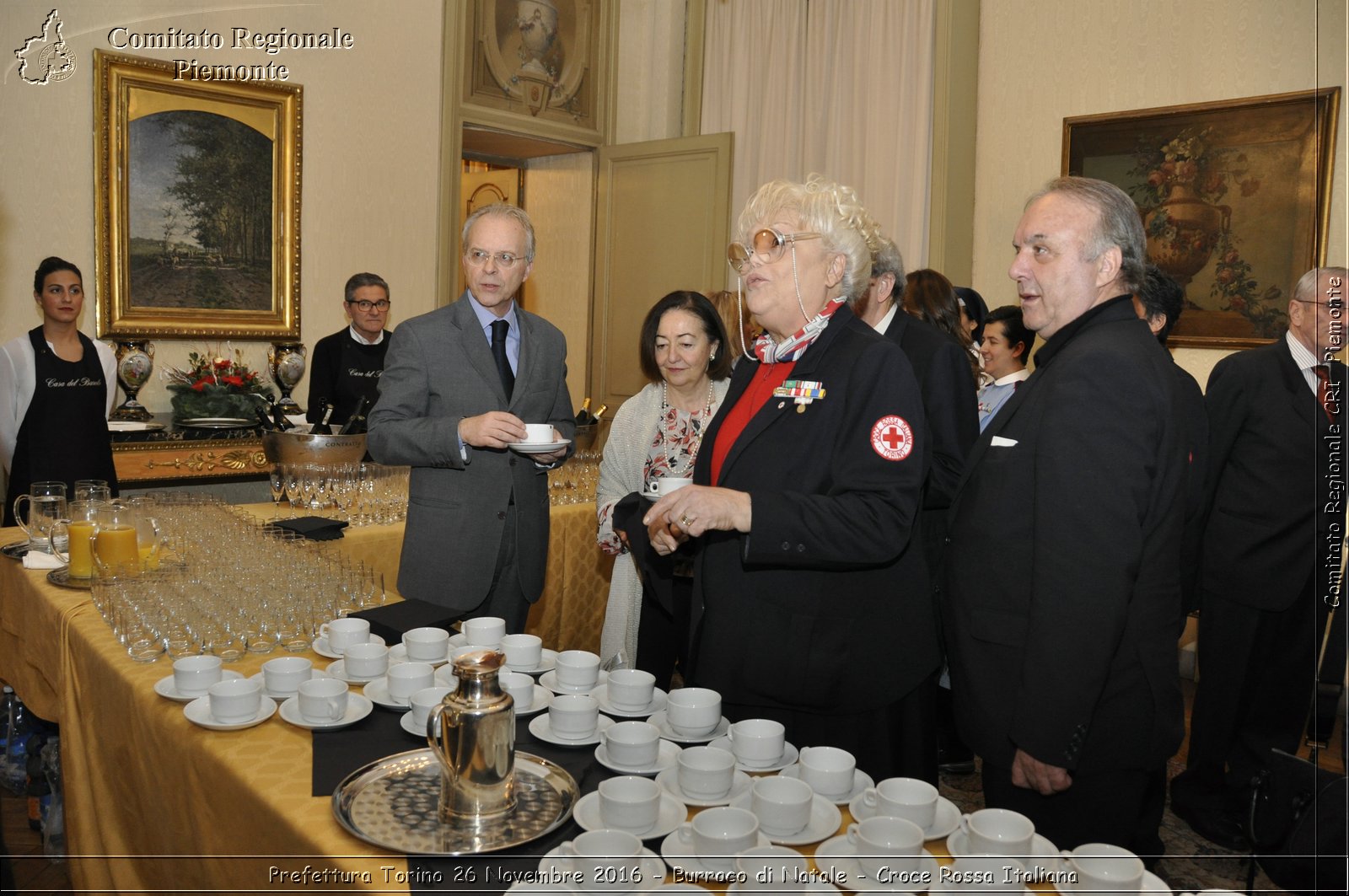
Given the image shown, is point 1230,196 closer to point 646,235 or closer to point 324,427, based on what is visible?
point 646,235

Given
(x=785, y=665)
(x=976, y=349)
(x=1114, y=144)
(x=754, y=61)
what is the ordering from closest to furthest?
1. (x=785, y=665)
2. (x=976, y=349)
3. (x=1114, y=144)
4. (x=754, y=61)

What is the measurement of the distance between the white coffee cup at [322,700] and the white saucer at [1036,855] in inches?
38.5

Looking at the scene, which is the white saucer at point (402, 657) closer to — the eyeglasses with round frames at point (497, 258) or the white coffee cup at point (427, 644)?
the white coffee cup at point (427, 644)

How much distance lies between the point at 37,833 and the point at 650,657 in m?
1.95

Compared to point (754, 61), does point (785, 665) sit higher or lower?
lower

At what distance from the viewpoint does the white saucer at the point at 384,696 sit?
5.60ft

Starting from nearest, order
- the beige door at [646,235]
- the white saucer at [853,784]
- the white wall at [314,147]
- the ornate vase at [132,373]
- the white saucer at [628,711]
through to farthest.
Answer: the white saucer at [853,784] < the white saucer at [628,711] < the white wall at [314,147] < the ornate vase at [132,373] < the beige door at [646,235]

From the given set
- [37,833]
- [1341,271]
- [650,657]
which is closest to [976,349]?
[1341,271]

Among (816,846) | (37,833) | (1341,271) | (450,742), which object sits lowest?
(37,833)

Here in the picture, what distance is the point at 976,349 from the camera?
4.27 meters

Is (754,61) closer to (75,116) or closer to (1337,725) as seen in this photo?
(75,116)

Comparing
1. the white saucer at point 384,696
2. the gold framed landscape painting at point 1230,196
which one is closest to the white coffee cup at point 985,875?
the white saucer at point 384,696

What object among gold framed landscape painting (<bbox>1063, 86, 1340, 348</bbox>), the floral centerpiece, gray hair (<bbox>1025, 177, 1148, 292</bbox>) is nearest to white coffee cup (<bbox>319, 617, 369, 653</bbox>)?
gray hair (<bbox>1025, 177, 1148, 292</bbox>)

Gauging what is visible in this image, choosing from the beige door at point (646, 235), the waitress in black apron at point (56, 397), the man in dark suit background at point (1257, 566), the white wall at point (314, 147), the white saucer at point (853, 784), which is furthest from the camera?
the beige door at point (646, 235)
